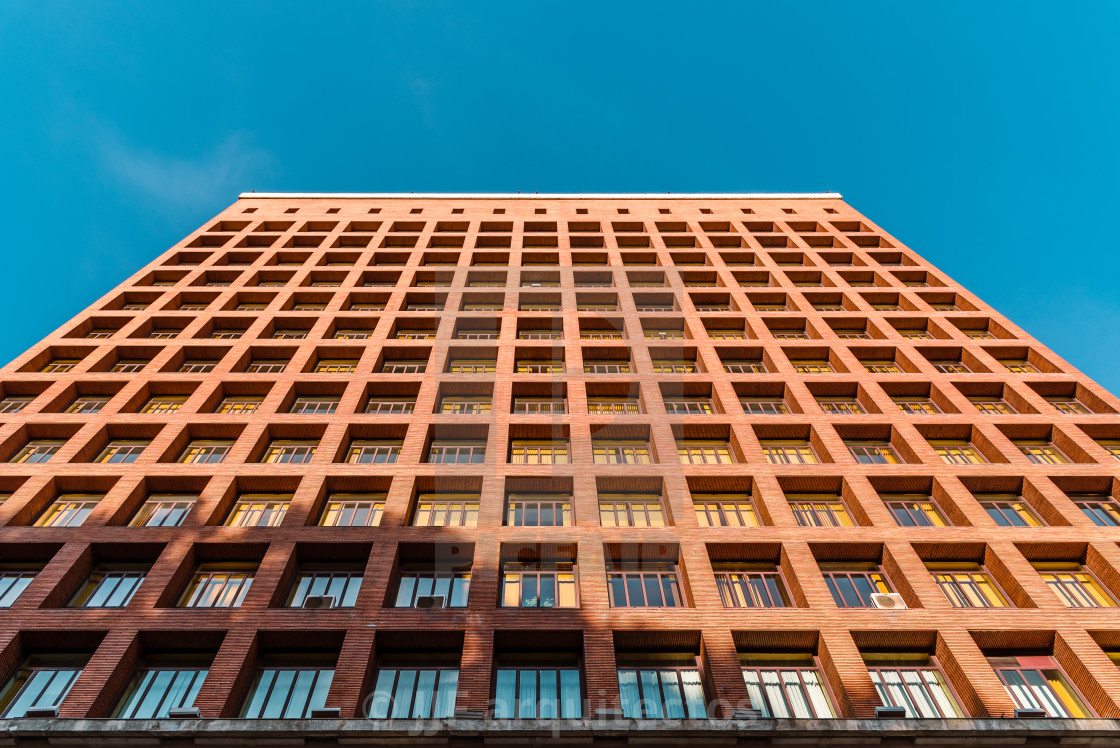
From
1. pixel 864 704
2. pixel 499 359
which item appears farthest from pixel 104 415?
pixel 864 704

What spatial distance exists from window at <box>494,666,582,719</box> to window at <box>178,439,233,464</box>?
15576 millimetres

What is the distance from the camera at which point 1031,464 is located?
27.5 metres

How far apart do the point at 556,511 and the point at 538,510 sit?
2.26 ft

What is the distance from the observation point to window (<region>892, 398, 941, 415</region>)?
105ft

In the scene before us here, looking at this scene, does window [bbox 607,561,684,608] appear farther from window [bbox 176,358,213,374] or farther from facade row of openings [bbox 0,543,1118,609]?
window [bbox 176,358,213,374]

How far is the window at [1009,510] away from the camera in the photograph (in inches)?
1035

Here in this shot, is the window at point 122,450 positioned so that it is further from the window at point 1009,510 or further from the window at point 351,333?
the window at point 1009,510

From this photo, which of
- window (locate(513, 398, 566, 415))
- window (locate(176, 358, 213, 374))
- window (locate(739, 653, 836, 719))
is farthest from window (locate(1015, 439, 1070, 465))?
window (locate(176, 358, 213, 374))

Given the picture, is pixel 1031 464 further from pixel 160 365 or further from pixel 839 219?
pixel 160 365

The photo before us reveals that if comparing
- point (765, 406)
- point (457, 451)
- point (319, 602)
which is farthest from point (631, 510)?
point (319, 602)

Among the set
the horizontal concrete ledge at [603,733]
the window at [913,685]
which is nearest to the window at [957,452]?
the window at [913,685]

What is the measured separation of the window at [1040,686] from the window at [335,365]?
2916 centimetres

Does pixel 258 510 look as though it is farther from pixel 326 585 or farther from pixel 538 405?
pixel 538 405

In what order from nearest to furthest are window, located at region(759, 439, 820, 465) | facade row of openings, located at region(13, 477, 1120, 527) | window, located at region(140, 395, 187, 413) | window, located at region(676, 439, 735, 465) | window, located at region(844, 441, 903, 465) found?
facade row of openings, located at region(13, 477, 1120, 527)
window, located at region(676, 439, 735, 465)
window, located at region(759, 439, 820, 465)
window, located at region(844, 441, 903, 465)
window, located at region(140, 395, 187, 413)
